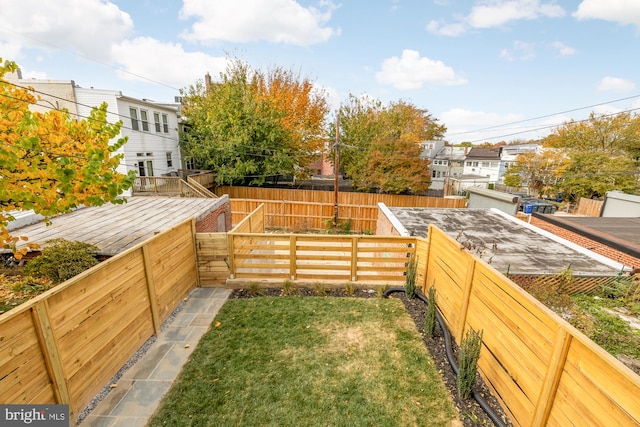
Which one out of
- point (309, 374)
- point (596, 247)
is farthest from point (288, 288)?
point (596, 247)

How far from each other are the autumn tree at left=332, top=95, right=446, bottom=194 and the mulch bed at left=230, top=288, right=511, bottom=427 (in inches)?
499

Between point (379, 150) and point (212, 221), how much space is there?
653 inches

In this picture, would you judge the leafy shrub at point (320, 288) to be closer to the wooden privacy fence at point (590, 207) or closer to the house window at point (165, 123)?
the house window at point (165, 123)

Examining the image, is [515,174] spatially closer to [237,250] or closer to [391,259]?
[391,259]

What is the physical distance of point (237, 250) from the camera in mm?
7551

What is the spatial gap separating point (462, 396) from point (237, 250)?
5.76m

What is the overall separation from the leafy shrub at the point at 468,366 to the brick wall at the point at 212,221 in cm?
763

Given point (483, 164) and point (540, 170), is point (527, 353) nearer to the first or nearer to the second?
point (540, 170)

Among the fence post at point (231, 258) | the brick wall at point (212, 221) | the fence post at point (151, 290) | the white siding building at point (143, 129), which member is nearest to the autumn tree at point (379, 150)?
the brick wall at point (212, 221)

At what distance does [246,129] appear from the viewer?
19.8m

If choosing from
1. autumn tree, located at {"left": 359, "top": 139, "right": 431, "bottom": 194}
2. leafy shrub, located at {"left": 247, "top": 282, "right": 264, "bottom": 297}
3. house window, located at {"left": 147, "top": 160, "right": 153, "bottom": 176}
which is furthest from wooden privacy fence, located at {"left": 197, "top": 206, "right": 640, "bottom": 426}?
house window, located at {"left": 147, "top": 160, "right": 153, "bottom": 176}

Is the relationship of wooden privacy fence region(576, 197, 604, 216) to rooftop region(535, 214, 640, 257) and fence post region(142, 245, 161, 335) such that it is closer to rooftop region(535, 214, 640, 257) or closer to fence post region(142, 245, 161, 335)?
rooftop region(535, 214, 640, 257)

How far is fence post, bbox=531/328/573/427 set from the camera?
2701 mm

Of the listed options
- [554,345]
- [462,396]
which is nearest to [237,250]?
[462,396]
